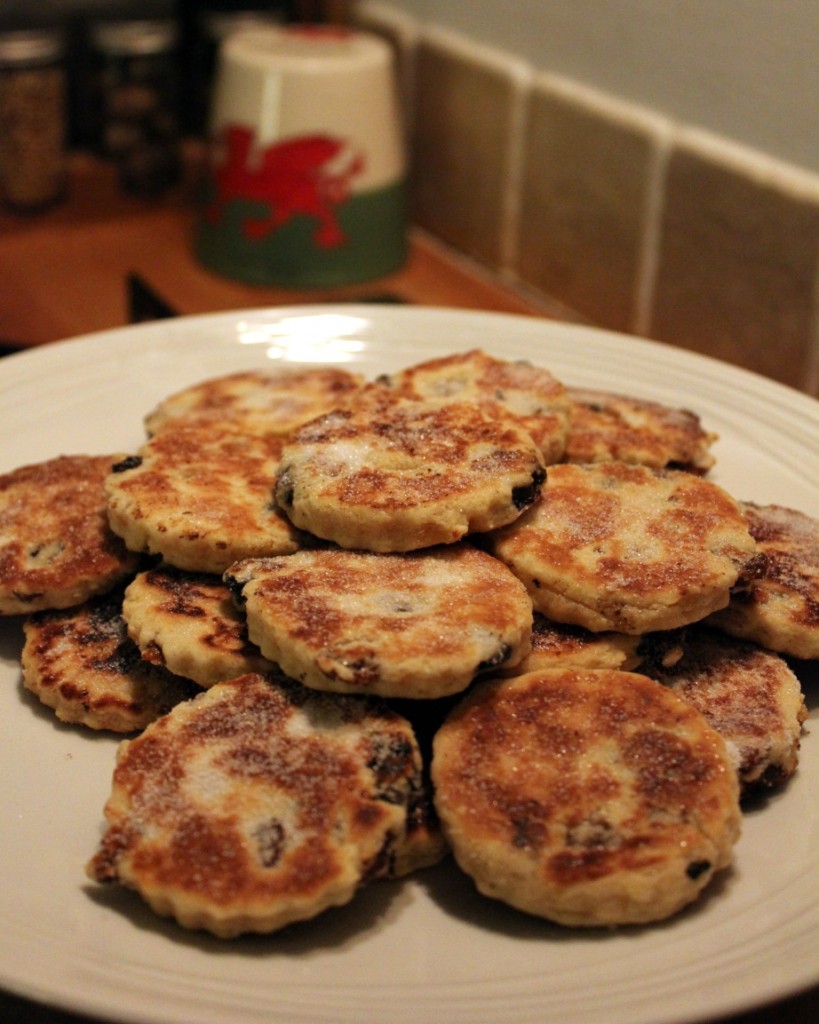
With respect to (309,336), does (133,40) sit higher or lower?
higher

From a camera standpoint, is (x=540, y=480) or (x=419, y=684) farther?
(x=540, y=480)

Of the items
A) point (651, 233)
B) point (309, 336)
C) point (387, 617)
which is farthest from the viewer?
point (651, 233)

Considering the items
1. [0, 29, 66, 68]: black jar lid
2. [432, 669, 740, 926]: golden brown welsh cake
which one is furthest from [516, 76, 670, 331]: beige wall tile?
[432, 669, 740, 926]: golden brown welsh cake

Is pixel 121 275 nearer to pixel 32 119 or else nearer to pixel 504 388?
pixel 32 119

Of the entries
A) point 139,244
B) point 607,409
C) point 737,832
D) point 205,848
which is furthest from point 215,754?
point 139,244

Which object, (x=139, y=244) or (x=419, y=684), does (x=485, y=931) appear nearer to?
(x=419, y=684)

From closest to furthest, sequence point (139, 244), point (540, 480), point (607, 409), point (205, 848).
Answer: point (205, 848) → point (540, 480) → point (607, 409) → point (139, 244)

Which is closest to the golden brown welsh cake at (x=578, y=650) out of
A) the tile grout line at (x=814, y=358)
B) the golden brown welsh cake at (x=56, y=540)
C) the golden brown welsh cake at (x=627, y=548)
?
the golden brown welsh cake at (x=627, y=548)

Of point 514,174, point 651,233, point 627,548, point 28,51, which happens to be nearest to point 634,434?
point 627,548
